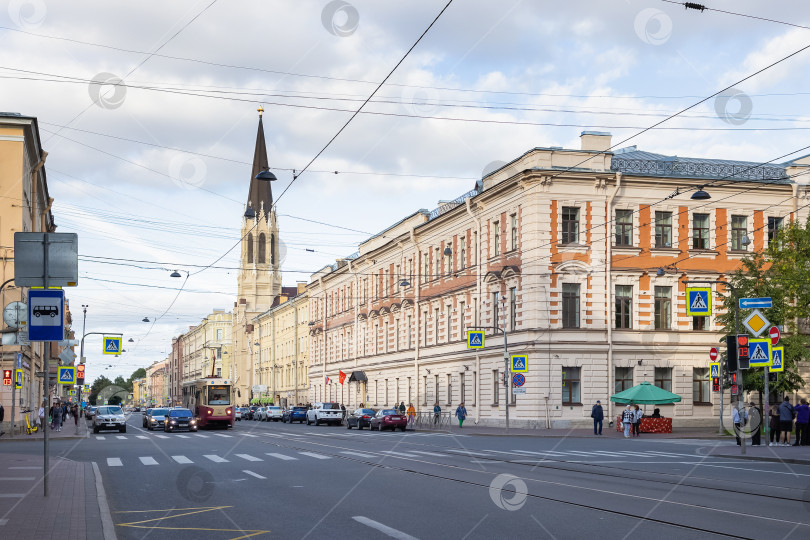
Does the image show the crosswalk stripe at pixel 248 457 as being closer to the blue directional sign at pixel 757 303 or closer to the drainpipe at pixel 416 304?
the blue directional sign at pixel 757 303

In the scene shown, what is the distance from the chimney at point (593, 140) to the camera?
50.6 metres

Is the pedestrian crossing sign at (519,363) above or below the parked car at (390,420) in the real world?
above

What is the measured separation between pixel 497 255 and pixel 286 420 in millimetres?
32267

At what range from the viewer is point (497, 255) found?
171 feet

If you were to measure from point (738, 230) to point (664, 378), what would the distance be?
9.22 meters

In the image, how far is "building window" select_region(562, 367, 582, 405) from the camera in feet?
157

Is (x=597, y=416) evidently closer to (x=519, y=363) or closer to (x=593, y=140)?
(x=519, y=363)

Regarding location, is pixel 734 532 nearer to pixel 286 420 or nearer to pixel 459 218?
pixel 459 218

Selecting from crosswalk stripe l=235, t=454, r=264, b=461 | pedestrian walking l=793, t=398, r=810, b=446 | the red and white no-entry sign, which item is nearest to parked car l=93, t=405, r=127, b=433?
crosswalk stripe l=235, t=454, r=264, b=461

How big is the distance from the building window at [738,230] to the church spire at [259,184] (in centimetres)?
6579

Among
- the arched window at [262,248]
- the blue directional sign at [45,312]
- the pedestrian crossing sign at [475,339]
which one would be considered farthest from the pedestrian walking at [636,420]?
the arched window at [262,248]

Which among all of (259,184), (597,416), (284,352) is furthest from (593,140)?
(259,184)

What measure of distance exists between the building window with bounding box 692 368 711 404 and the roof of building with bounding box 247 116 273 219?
66640 mm

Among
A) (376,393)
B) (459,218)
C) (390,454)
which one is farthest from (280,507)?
(376,393)
